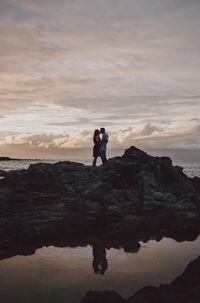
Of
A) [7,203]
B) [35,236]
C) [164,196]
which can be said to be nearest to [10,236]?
[35,236]

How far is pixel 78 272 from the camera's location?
17156mm

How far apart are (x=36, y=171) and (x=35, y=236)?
1098 cm

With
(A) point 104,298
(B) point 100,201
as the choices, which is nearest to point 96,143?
(B) point 100,201

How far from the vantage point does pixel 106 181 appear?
31.0 m

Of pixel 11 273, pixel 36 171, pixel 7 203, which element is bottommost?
pixel 11 273

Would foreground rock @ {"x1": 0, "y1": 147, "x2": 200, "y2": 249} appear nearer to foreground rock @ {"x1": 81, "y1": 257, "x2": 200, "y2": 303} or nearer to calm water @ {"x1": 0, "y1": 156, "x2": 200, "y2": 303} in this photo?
calm water @ {"x1": 0, "y1": 156, "x2": 200, "y2": 303}

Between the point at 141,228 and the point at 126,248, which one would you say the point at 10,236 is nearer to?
the point at 126,248

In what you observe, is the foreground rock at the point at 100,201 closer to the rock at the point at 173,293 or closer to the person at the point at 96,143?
the person at the point at 96,143

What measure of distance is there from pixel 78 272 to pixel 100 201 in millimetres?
11082

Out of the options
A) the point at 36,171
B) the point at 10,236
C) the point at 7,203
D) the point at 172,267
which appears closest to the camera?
the point at 172,267

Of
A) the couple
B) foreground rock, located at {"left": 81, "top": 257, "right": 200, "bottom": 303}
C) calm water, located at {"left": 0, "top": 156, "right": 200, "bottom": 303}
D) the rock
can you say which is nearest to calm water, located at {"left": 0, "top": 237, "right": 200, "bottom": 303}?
calm water, located at {"left": 0, "top": 156, "right": 200, "bottom": 303}

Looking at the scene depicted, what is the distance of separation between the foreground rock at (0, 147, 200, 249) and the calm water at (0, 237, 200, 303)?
2.95 metres

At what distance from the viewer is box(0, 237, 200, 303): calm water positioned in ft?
48.2

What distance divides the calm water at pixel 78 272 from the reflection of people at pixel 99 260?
0.14 meters
